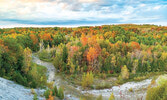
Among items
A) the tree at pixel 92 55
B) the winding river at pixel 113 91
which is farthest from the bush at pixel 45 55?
the tree at pixel 92 55

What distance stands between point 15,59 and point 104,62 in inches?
1217

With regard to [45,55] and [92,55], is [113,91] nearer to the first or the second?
[92,55]

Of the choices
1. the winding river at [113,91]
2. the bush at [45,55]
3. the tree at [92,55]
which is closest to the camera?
the winding river at [113,91]

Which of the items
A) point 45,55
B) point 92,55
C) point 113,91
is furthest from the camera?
point 45,55

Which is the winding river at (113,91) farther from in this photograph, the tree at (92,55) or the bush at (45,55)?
the bush at (45,55)

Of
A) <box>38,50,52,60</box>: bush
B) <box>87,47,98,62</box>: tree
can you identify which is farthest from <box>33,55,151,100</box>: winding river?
<box>38,50,52,60</box>: bush

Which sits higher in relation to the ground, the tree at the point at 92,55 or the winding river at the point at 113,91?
the tree at the point at 92,55

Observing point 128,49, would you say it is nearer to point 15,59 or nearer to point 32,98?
point 15,59

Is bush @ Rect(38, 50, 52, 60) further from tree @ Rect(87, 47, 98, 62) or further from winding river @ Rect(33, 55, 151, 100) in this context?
tree @ Rect(87, 47, 98, 62)

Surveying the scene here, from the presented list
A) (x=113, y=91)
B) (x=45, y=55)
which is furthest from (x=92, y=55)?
(x=45, y=55)

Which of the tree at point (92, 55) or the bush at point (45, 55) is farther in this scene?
the bush at point (45, 55)

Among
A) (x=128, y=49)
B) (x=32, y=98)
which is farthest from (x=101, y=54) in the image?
(x=32, y=98)

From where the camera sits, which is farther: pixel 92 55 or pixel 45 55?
pixel 45 55

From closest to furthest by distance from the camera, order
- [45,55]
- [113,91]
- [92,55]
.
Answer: [113,91]
[92,55]
[45,55]
